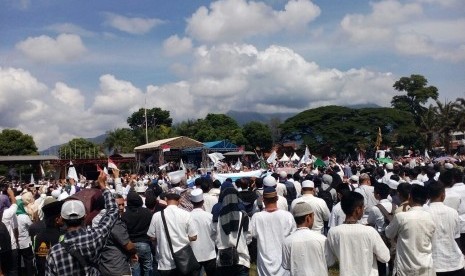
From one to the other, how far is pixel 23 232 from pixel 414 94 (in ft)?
238

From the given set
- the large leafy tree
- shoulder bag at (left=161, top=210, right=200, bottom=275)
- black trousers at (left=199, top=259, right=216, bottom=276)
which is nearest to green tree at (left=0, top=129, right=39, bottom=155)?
the large leafy tree

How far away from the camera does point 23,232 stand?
31.9 ft

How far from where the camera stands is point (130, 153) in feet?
241

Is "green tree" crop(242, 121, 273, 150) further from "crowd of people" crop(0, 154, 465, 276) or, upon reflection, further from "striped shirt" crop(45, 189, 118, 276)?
"striped shirt" crop(45, 189, 118, 276)

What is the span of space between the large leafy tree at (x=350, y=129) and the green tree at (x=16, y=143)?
35618 mm

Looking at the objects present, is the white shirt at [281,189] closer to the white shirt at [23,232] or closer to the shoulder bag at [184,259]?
the shoulder bag at [184,259]

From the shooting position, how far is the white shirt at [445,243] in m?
5.91

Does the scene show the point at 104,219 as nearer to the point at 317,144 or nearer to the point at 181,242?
the point at 181,242

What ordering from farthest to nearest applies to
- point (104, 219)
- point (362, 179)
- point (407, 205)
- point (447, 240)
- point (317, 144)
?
1. point (317, 144)
2. point (362, 179)
3. point (407, 205)
4. point (447, 240)
5. point (104, 219)

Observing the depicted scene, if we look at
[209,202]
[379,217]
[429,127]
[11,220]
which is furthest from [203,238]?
[429,127]

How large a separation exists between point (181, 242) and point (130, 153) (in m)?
68.2

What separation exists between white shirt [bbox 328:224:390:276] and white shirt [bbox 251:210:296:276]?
1.58 meters

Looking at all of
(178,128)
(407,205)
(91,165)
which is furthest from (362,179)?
(178,128)

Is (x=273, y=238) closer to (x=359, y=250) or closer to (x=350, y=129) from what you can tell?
(x=359, y=250)
